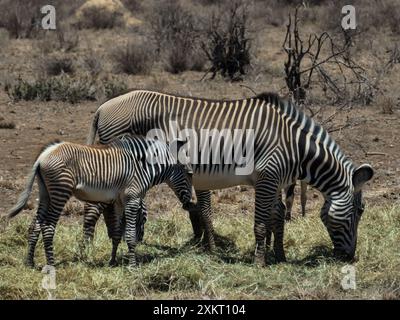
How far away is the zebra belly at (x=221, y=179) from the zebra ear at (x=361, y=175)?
0.94 m

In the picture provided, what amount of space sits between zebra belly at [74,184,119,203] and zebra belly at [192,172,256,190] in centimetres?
91

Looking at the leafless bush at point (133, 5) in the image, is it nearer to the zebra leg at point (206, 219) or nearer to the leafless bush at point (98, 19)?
the leafless bush at point (98, 19)

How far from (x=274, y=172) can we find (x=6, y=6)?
68.3 ft

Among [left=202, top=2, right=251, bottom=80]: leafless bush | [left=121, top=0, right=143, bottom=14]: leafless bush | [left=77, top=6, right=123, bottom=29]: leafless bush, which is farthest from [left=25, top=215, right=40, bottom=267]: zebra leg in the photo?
[left=121, top=0, right=143, bottom=14]: leafless bush

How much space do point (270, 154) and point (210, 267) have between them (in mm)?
1221

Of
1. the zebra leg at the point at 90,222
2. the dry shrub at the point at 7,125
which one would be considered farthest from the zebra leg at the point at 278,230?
the dry shrub at the point at 7,125

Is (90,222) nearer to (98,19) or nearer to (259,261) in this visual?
(259,261)

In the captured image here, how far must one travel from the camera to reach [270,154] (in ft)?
27.3

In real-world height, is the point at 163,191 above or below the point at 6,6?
below

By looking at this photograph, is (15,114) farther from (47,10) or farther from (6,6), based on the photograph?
(6,6)

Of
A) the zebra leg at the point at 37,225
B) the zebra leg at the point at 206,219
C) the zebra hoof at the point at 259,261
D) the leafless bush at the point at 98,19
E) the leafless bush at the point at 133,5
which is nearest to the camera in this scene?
the zebra leg at the point at 37,225

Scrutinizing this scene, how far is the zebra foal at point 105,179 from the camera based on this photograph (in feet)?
25.5

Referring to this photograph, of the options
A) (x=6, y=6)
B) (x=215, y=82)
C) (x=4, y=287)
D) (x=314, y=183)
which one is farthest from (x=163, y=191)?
(x=6, y=6)
